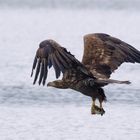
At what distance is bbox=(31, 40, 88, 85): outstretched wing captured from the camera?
9.26m

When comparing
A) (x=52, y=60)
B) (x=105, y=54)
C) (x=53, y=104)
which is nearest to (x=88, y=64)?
(x=105, y=54)

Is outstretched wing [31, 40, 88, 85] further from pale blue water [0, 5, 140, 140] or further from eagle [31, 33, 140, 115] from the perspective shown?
pale blue water [0, 5, 140, 140]

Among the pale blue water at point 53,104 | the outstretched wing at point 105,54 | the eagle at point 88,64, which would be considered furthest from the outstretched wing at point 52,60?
the pale blue water at point 53,104

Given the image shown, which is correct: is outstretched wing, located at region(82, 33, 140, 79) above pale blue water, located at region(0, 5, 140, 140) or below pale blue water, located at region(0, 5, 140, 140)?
above

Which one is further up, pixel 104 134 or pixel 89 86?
pixel 89 86

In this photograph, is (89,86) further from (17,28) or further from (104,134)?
(17,28)

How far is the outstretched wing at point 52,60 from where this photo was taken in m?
9.26

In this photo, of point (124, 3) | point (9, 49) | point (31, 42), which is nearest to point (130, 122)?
point (9, 49)

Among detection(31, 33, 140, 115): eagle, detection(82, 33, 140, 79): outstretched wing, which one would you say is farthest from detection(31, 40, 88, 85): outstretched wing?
detection(82, 33, 140, 79): outstretched wing

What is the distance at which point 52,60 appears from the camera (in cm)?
934

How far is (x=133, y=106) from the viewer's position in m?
14.8

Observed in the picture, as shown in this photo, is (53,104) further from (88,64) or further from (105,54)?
(88,64)

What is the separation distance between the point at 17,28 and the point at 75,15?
6994 mm

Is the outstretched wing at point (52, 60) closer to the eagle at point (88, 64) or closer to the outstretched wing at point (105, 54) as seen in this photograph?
the eagle at point (88, 64)
